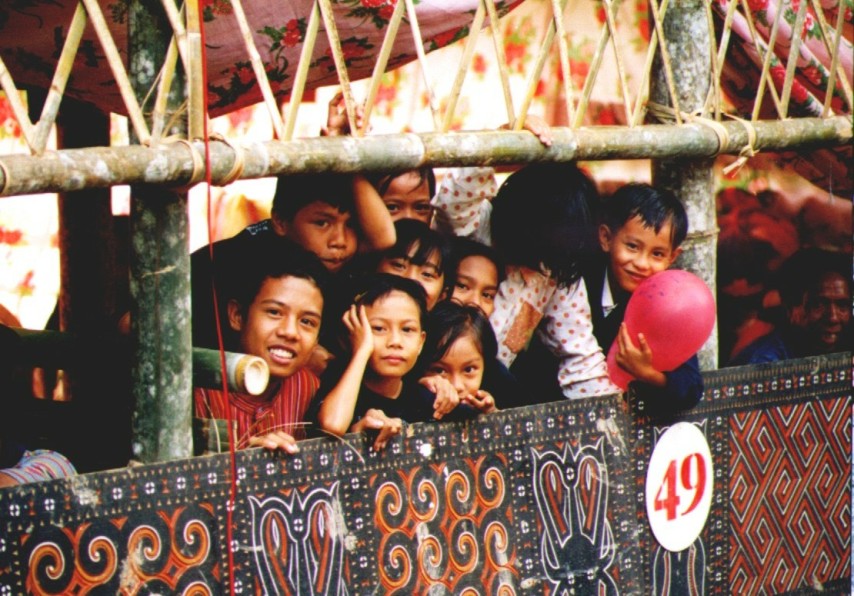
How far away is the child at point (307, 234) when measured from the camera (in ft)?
13.1

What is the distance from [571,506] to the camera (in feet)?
13.9

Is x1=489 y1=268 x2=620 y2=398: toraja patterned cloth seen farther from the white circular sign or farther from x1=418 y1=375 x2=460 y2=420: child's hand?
x1=418 y1=375 x2=460 y2=420: child's hand

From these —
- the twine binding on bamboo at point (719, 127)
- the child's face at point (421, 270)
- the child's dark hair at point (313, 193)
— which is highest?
the twine binding on bamboo at point (719, 127)

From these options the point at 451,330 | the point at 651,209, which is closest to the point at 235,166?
the point at 451,330

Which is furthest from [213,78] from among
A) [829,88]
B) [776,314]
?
[776,314]

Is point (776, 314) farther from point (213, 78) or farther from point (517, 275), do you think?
point (213, 78)

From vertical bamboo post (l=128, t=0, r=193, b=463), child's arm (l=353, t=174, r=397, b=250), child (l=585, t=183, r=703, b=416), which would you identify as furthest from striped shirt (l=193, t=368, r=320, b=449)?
child (l=585, t=183, r=703, b=416)

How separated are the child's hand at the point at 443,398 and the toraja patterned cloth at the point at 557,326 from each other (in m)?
0.58

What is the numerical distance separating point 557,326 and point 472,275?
0.35 m

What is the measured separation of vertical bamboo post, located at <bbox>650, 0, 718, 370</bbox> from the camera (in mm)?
4562

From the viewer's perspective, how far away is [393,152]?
143 inches

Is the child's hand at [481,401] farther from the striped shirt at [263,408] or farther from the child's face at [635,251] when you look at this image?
the child's face at [635,251]

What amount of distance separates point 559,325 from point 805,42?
5.70 ft

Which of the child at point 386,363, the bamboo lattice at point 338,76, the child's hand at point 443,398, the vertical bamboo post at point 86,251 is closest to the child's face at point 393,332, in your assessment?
the child at point 386,363
